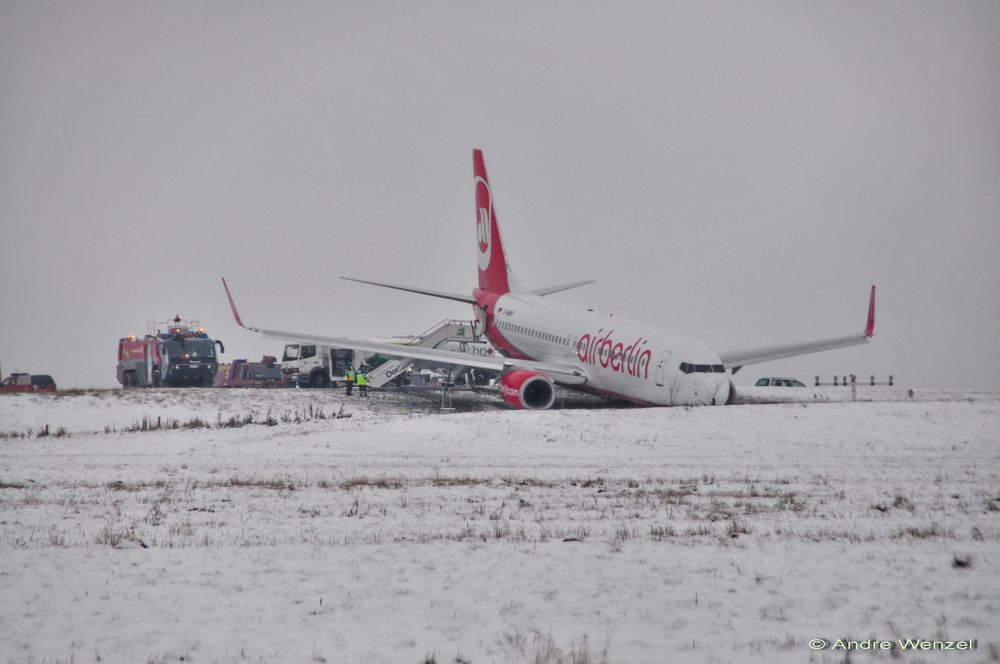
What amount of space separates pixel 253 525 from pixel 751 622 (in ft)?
20.1

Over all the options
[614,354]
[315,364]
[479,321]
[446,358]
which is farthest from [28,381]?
[614,354]

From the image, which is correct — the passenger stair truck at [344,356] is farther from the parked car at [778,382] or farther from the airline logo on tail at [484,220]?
the parked car at [778,382]

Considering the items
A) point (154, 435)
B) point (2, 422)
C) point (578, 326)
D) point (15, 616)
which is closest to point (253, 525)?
point (15, 616)

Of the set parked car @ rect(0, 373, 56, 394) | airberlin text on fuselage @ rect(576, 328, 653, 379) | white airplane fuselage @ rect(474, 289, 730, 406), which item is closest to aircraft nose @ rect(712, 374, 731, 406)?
white airplane fuselage @ rect(474, 289, 730, 406)

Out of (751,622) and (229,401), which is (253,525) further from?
(229,401)

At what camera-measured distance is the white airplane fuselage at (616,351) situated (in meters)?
29.6

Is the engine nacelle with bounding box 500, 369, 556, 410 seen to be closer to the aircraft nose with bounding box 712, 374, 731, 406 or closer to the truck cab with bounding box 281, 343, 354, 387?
the aircraft nose with bounding box 712, 374, 731, 406

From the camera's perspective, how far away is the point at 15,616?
7188 mm

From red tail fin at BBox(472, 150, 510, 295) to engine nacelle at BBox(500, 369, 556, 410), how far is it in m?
Result: 14.0

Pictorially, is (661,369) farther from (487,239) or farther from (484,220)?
(484,220)

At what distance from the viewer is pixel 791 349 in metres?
37.0

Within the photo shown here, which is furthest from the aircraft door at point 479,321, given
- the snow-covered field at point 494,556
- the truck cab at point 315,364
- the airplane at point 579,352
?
the snow-covered field at point 494,556

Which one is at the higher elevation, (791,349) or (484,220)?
(484,220)

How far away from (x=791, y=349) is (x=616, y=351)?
8138mm
